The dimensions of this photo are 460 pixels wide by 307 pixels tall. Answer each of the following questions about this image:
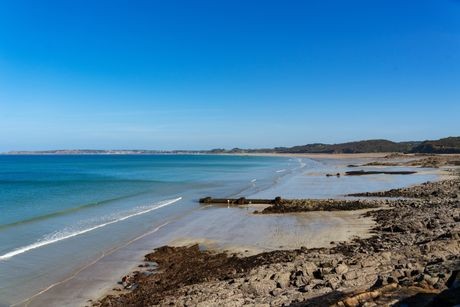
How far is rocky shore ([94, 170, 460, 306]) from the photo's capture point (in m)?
7.79

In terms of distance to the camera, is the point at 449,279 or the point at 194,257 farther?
the point at 194,257

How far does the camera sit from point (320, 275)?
10211 mm

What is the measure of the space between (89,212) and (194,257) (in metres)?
14.9

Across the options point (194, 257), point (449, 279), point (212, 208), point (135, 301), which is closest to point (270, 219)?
point (212, 208)

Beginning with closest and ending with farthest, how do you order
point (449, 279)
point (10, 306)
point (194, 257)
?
1. point (449, 279)
2. point (10, 306)
3. point (194, 257)

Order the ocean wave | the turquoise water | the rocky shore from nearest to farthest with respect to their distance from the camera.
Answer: the rocky shore → the turquoise water → the ocean wave

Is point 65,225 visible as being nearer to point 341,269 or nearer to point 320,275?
point 320,275

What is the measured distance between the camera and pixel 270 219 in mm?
22922

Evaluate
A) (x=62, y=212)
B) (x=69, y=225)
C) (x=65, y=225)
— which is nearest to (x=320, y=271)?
(x=69, y=225)

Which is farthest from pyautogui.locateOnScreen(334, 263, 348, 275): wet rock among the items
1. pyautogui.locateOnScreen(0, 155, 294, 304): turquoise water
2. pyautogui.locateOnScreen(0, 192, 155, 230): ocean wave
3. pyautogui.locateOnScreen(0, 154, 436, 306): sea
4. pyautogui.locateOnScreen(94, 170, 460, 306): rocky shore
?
pyautogui.locateOnScreen(0, 192, 155, 230): ocean wave

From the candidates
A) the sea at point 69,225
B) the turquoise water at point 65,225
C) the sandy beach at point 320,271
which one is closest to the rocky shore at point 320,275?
the sandy beach at point 320,271

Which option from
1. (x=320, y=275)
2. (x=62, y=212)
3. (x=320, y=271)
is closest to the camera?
(x=320, y=275)

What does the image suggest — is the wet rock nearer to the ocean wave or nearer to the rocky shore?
the rocky shore

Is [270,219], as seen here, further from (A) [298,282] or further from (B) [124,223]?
(A) [298,282]
